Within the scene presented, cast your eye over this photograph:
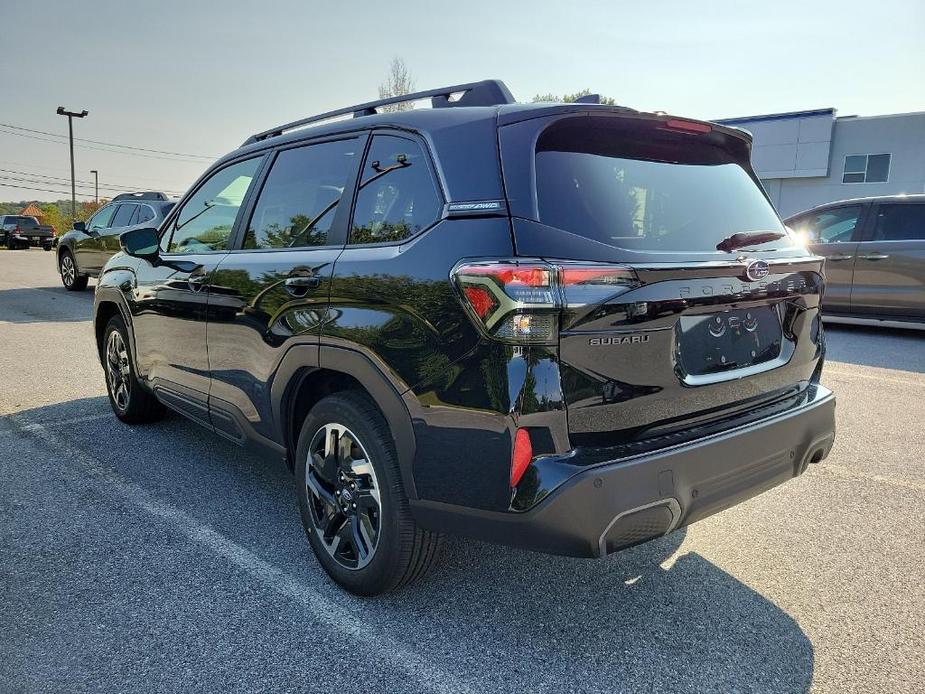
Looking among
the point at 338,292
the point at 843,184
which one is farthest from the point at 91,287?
the point at 843,184

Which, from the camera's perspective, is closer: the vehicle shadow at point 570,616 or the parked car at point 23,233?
the vehicle shadow at point 570,616

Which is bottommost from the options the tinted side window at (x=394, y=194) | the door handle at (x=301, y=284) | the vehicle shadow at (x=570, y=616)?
the vehicle shadow at (x=570, y=616)

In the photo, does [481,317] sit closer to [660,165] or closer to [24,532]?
[660,165]

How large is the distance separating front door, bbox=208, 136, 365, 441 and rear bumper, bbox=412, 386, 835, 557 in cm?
100

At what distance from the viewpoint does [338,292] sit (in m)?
2.59

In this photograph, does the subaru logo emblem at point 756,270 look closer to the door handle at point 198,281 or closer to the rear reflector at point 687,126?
the rear reflector at point 687,126

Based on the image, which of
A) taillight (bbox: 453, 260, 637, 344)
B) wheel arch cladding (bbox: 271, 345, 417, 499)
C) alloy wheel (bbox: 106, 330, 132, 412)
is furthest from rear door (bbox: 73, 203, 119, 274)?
taillight (bbox: 453, 260, 637, 344)

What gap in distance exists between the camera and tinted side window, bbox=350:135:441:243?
2.42 metres

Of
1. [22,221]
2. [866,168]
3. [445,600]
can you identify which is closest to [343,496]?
[445,600]

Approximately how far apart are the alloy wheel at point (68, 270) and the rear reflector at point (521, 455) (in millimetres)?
14135

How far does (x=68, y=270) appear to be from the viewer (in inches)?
549

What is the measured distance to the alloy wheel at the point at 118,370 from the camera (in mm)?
4777

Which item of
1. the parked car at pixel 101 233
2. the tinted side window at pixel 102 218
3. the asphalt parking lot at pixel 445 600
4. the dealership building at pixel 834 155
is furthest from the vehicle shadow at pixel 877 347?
the dealership building at pixel 834 155

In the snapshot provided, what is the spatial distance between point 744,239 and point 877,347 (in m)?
6.79
